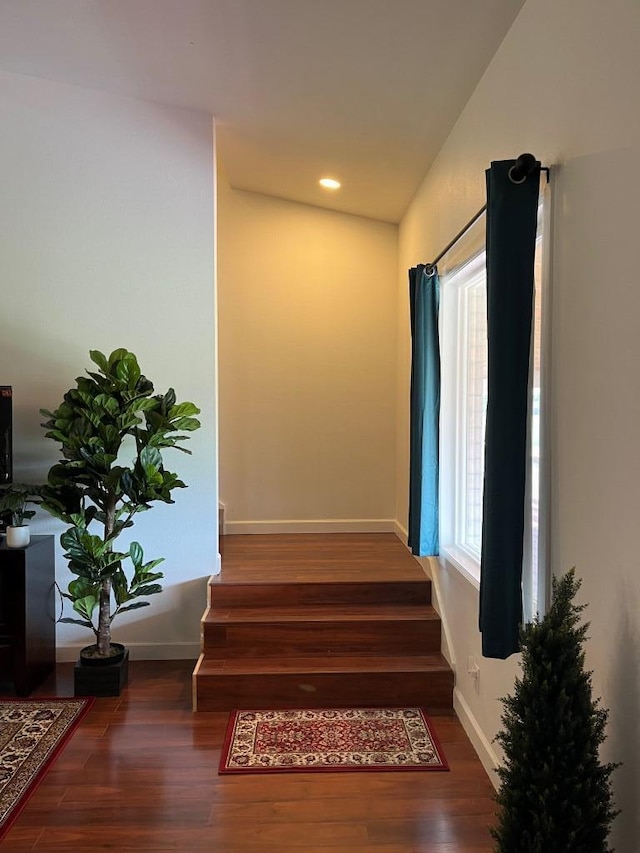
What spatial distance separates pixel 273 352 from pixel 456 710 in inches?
116

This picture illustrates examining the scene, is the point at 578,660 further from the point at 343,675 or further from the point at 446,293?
the point at 446,293

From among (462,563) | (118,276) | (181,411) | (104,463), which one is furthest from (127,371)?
(462,563)

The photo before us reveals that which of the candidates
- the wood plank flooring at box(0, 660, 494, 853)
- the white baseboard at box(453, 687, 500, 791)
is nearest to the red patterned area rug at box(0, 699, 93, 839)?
the wood plank flooring at box(0, 660, 494, 853)

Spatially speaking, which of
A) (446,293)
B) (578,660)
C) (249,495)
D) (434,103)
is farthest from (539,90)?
(249,495)

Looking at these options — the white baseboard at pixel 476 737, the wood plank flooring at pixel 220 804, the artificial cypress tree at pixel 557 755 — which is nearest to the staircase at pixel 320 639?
the white baseboard at pixel 476 737

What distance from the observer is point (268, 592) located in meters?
3.57

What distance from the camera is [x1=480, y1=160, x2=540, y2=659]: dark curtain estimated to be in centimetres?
196

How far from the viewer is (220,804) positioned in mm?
2361

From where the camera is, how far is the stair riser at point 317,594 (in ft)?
11.7

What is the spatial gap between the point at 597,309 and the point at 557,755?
109cm

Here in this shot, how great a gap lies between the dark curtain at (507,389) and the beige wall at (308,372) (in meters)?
3.00

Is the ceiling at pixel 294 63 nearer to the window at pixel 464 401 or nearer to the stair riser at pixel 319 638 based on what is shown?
the window at pixel 464 401

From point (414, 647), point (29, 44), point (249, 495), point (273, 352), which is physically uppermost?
point (29, 44)

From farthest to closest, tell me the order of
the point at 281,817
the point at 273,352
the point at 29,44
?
the point at 273,352, the point at 29,44, the point at 281,817
